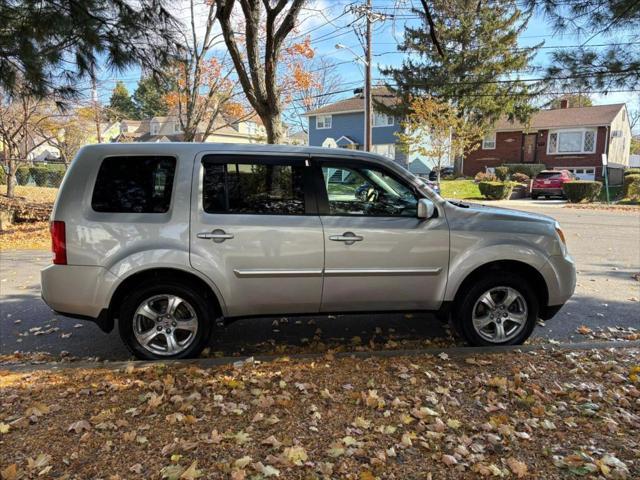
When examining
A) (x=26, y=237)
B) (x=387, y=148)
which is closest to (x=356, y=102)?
(x=387, y=148)

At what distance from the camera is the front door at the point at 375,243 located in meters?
4.51

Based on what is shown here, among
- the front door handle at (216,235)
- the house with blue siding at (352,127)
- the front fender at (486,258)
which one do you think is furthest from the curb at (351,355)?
the house with blue siding at (352,127)

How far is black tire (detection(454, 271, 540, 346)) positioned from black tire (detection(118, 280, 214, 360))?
233 cm

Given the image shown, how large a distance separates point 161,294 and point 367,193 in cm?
206

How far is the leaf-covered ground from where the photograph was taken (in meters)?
2.81

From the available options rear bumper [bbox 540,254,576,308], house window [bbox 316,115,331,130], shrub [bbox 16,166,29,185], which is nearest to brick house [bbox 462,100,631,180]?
house window [bbox 316,115,331,130]

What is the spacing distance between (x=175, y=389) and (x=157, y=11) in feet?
16.0

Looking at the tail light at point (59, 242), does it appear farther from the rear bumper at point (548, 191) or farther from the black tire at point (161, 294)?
the rear bumper at point (548, 191)

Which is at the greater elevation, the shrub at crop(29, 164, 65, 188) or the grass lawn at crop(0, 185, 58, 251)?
the shrub at crop(29, 164, 65, 188)

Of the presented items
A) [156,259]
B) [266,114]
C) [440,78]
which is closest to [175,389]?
[156,259]

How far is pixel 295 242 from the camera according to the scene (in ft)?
14.5

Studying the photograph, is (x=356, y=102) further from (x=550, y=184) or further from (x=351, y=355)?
(x=351, y=355)

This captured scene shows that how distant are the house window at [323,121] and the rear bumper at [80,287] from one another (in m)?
42.6

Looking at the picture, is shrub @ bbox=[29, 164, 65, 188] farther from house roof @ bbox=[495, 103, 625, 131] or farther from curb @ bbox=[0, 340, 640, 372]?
house roof @ bbox=[495, 103, 625, 131]
